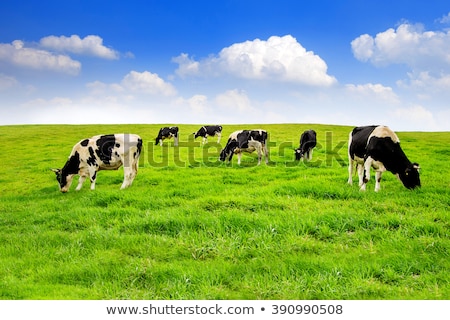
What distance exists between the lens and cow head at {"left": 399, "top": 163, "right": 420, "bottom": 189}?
10.2m

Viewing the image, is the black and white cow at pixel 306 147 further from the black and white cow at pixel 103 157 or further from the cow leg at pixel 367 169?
the black and white cow at pixel 103 157

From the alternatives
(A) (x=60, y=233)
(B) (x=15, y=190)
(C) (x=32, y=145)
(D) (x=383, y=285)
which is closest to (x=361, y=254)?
(D) (x=383, y=285)

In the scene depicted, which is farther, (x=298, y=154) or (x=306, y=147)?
(x=306, y=147)

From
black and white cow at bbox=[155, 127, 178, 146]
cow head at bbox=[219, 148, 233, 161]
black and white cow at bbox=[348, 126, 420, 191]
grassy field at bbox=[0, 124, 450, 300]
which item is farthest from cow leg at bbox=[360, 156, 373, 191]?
black and white cow at bbox=[155, 127, 178, 146]

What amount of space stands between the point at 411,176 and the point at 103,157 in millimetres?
10367

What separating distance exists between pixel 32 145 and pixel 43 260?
32347mm

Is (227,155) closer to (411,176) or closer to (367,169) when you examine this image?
(367,169)

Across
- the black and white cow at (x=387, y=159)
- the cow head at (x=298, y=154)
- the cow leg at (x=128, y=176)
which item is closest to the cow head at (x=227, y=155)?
the cow head at (x=298, y=154)

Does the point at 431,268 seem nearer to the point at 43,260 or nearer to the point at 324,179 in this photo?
the point at 43,260

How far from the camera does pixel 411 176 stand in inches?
405

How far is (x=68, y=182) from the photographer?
13.6 m

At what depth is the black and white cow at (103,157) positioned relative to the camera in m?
13.1

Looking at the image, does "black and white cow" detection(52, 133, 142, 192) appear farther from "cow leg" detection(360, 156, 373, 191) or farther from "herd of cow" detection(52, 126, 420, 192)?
"cow leg" detection(360, 156, 373, 191)
